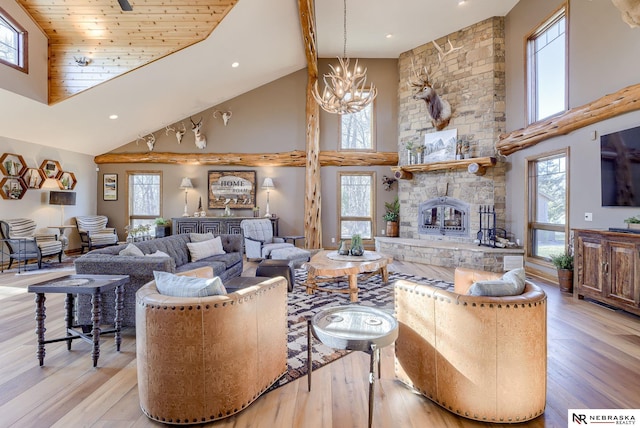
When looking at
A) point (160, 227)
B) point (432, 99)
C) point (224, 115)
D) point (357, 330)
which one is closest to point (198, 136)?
point (224, 115)

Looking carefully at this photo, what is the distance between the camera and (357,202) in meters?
7.98

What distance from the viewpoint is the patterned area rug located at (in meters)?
2.41

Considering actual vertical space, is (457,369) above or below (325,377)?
above

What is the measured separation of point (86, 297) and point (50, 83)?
4.70 meters

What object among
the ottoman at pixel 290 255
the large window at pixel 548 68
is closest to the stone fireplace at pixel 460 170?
the large window at pixel 548 68

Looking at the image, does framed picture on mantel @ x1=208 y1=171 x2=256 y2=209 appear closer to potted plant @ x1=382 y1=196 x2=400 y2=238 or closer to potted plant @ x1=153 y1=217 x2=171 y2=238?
potted plant @ x1=153 y1=217 x2=171 y2=238

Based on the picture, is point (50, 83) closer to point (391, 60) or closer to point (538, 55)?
point (391, 60)

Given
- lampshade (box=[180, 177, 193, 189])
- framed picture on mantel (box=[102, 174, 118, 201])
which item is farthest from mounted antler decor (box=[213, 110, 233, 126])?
framed picture on mantel (box=[102, 174, 118, 201])

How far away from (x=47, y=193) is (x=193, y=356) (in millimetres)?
7445

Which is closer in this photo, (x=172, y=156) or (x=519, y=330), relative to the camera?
(x=519, y=330)

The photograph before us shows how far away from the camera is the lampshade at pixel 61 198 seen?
6496 millimetres

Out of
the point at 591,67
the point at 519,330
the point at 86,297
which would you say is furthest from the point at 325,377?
the point at 591,67

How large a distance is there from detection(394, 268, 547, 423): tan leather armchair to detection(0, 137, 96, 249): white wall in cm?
789

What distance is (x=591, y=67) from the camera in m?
3.99
